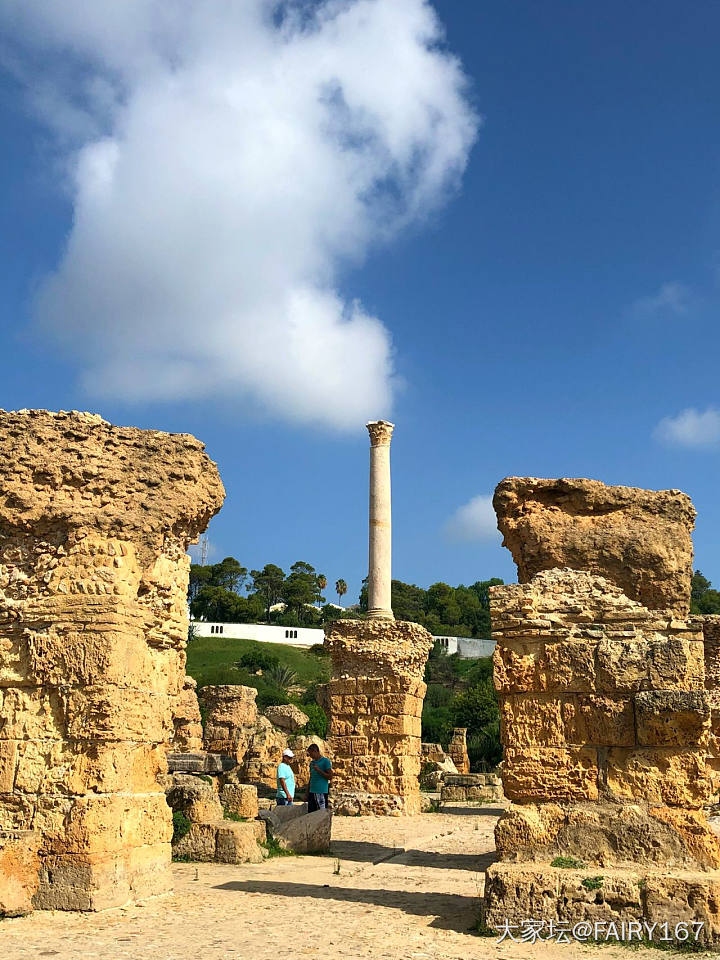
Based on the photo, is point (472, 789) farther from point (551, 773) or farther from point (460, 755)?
point (551, 773)

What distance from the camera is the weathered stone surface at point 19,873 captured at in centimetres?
582

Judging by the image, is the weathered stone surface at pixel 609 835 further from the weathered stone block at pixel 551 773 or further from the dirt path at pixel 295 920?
the dirt path at pixel 295 920

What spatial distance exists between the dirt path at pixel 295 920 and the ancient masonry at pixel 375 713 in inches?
198

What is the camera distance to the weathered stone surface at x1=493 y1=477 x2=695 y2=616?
8.23 meters

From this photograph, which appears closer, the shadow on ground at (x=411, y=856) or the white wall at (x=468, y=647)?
the shadow on ground at (x=411, y=856)

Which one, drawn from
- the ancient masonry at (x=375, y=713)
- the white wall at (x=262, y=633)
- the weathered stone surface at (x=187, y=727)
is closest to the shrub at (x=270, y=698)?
the white wall at (x=262, y=633)

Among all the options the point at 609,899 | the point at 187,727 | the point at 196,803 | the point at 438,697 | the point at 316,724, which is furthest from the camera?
the point at 438,697

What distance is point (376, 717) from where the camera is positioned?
14133 millimetres

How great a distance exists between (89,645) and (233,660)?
42.4 meters

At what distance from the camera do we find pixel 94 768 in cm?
612

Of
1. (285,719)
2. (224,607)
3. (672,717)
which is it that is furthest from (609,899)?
(224,607)

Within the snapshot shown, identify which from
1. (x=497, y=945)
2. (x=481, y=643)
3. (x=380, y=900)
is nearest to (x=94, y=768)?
(x=380, y=900)

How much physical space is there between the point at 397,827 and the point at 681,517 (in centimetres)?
663

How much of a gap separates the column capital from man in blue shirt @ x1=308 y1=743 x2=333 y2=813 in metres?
9.99
